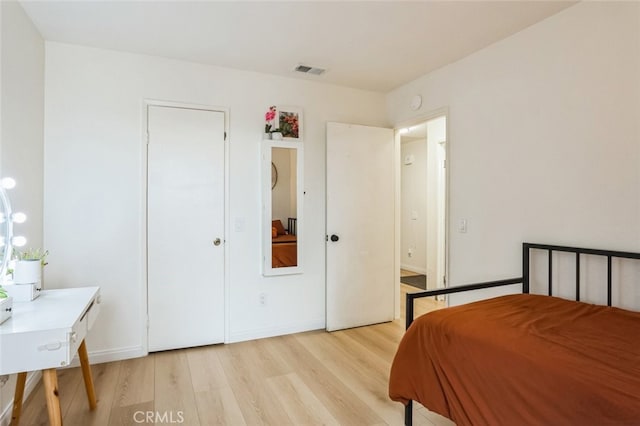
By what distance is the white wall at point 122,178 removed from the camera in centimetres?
273

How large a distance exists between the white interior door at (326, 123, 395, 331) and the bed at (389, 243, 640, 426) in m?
1.65

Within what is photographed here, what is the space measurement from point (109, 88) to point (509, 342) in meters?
3.27

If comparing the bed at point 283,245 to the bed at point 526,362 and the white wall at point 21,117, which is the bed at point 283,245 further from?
the white wall at point 21,117

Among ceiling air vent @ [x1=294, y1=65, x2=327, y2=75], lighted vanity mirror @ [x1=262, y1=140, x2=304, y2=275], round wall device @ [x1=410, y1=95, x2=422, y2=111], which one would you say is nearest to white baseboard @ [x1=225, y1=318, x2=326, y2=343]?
lighted vanity mirror @ [x1=262, y1=140, x2=304, y2=275]

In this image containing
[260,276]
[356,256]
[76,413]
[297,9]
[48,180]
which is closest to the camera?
[76,413]

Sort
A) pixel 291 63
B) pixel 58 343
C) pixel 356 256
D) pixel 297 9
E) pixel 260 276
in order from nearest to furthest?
pixel 58 343 < pixel 297 9 < pixel 291 63 < pixel 260 276 < pixel 356 256

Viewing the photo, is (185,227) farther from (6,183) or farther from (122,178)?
(6,183)

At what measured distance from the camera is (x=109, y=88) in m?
2.85

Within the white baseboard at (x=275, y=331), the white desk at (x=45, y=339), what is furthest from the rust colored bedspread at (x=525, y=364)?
the white baseboard at (x=275, y=331)

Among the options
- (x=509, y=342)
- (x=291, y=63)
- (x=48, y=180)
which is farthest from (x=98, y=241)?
(x=509, y=342)

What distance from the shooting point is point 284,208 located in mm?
3445

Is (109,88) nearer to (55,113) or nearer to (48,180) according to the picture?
(55,113)

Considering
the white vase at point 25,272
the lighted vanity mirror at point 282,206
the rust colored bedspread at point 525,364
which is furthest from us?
the lighted vanity mirror at point 282,206

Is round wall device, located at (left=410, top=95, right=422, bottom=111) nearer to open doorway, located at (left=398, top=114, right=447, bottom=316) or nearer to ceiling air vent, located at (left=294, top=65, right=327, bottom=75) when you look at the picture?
ceiling air vent, located at (left=294, top=65, right=327, bottom=75)
